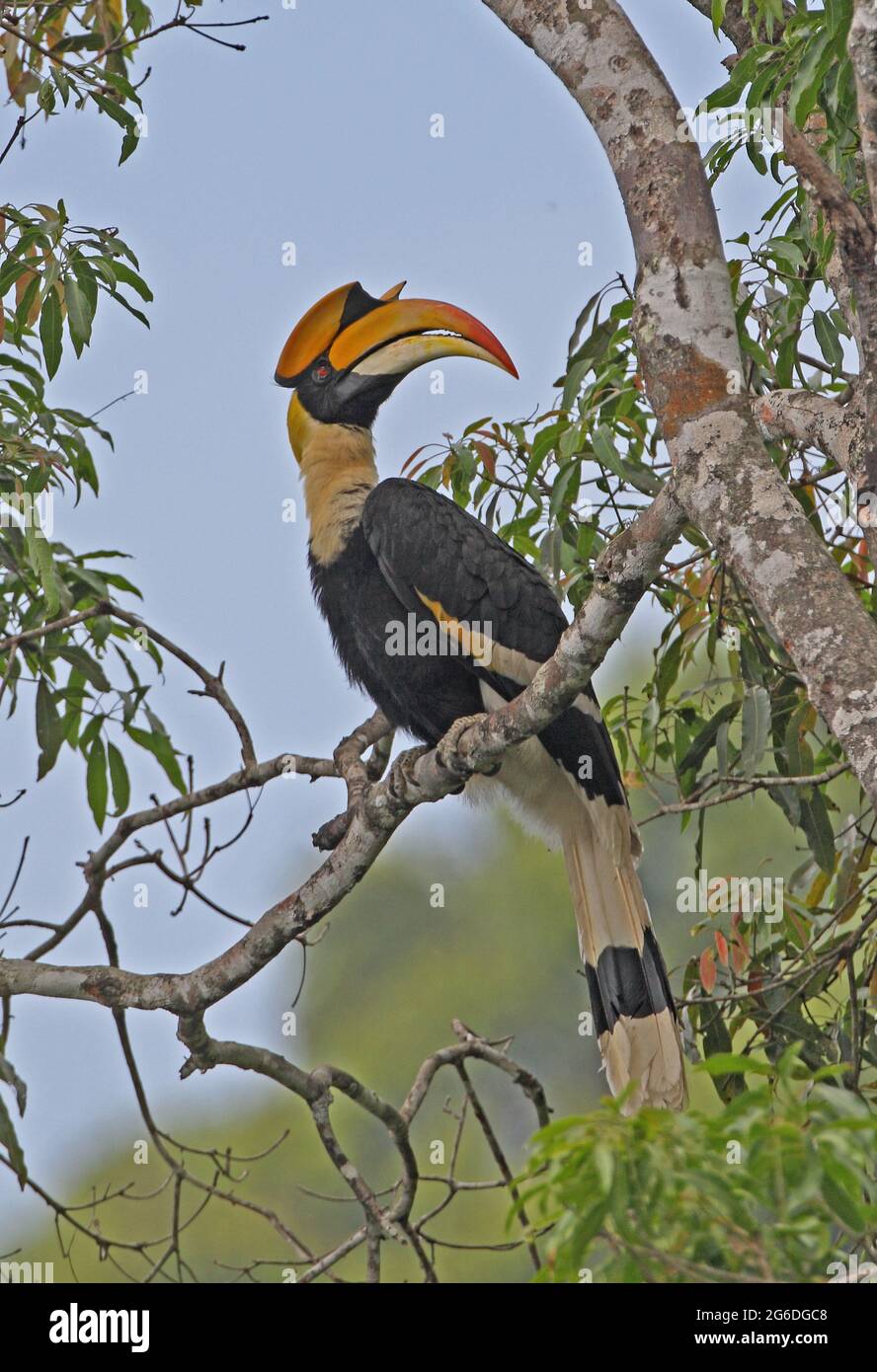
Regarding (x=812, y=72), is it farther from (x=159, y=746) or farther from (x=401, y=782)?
(x=159, y=746)

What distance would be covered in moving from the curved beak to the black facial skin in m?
0.02

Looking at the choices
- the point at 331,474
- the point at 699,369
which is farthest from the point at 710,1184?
the point at 331,474

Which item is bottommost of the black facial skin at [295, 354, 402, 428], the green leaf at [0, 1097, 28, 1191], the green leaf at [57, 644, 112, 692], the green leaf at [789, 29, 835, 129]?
the green leaf at [0, 1097, 28, 1191]

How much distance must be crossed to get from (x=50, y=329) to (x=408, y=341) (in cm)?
98

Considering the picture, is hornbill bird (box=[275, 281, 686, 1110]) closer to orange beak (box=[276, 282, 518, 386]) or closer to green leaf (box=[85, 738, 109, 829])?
orange beak (box=[276, 282, 518, 386])

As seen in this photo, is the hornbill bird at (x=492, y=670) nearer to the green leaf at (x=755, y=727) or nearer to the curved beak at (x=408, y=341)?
the curved beak at (x=408, y=341)

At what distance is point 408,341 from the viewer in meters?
3.18

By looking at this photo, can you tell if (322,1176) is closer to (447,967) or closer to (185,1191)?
(185,1191)

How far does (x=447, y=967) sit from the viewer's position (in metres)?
14.7

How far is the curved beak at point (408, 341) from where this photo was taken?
9.87 ft

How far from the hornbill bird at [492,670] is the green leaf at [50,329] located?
73 centimetres

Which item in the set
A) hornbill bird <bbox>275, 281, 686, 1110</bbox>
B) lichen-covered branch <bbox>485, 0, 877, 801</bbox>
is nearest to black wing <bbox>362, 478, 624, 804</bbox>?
hornbill bird <bbox>275, 281, 686, 1110</bbox>

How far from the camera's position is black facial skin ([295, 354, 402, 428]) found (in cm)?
327
